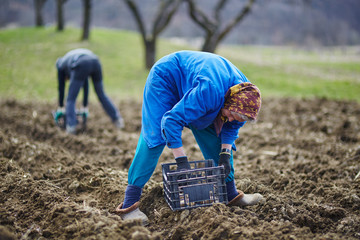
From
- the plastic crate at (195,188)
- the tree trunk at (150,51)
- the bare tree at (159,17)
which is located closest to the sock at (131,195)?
the plastic crate at (195,188)

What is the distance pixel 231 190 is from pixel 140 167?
1.00 metres

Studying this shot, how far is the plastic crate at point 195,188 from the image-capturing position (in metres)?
2.90

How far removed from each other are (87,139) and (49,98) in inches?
217

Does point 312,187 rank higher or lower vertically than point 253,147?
higher

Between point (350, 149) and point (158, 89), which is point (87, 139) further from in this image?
point (350, 149)

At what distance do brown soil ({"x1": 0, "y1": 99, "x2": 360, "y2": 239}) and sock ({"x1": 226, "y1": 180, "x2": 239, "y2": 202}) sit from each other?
18 centimetres

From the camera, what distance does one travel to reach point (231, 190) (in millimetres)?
3375

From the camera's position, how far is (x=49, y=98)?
35.2 ft

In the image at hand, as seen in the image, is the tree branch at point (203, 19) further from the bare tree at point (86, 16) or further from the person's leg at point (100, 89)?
the bare tree at point (86, 16)

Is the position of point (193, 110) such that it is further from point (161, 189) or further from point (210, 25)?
point (210, 25)

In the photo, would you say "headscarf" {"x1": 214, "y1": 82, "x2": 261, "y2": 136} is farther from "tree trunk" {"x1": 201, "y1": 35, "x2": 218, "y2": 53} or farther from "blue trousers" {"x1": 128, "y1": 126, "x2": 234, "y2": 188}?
"tree trunk" {"x1": 201, "y1": 35, "x2": 218, "y2": 53}

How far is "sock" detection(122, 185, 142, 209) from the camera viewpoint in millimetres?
3119

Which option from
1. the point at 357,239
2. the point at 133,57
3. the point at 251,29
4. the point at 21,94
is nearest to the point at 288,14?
the point at 251,29

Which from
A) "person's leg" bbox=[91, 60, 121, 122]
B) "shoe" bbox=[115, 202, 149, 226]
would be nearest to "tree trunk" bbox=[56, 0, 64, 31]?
"person's leg" bbox=[91, 60, 121, 122]
